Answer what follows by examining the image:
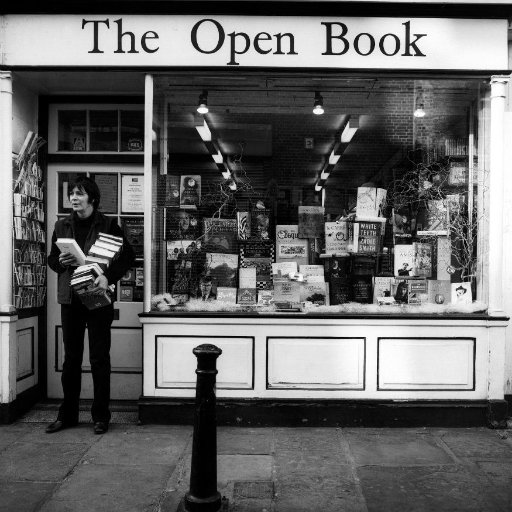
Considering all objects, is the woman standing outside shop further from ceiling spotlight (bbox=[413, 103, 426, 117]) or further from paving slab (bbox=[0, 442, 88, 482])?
ceiling spotlight (bbox=[413, 103, 426, 117])

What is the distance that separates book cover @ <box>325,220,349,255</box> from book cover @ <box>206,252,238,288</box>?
3.08 ft

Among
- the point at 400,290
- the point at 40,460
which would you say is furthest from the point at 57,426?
Answer: the point at 400,290

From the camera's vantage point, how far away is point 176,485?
4094 mm

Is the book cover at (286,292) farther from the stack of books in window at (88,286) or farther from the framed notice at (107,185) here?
the framed notice at (107,185)

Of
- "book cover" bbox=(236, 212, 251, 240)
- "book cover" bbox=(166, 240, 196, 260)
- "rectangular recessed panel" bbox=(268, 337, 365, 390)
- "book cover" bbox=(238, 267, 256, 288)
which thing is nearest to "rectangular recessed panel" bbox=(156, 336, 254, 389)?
"rectangular recessed panel" bbox=(268, 337, 365, 390)

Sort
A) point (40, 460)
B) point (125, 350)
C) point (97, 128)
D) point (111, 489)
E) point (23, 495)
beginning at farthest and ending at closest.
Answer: point (97, 128)
point (125, 350)
point (40, 460)
point (111, 489)
point (23, 495)

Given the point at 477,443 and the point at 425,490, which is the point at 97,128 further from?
the point at 477,443

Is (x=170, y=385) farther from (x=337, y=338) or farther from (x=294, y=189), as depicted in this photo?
(x=294, y=189)

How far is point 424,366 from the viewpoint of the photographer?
550 centimetres

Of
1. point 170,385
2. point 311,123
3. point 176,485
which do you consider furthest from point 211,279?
point 176,485

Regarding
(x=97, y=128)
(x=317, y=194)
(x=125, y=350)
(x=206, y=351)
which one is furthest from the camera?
(x=97, y=128)

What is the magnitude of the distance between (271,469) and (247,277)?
2.06 m

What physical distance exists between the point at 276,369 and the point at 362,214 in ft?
5.81

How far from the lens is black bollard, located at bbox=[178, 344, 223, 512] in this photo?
11.7 feet
